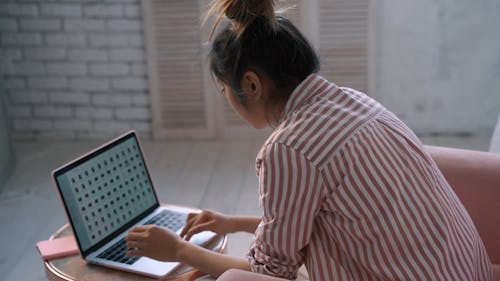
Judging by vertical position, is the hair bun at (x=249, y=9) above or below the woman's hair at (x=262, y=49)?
above

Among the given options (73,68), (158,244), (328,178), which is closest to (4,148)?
(73,68)

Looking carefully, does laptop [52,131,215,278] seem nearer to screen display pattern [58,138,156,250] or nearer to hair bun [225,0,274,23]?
screen display pattern [58,138,156,250]

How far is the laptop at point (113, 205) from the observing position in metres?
1.45

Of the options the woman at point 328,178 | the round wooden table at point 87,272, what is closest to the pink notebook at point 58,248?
the round wooden table at point 87,272

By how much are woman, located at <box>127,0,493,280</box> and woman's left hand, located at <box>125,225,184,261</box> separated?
18cm

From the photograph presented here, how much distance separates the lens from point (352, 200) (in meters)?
1.12

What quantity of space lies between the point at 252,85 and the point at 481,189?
63cm

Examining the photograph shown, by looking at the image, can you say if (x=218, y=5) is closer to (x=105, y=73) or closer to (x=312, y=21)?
(x=312, y=21)

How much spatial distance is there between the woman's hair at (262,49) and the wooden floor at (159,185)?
119cm

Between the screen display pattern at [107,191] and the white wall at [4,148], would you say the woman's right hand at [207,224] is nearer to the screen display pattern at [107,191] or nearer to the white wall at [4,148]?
the screen display pattern at [107,191]

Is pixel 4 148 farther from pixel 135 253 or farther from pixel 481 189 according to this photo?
pixel 481 189

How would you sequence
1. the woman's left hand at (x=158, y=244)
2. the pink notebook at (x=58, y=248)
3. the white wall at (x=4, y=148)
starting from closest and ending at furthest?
the woman's left hand at (x=158, y=244), the pink notebook at (x=58, y=248), the white wall at (x=4, y=148)

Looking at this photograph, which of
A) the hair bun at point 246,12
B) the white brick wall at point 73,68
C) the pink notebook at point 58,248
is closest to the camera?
the hair bun at point 246,12

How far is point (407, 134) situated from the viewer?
123cm
